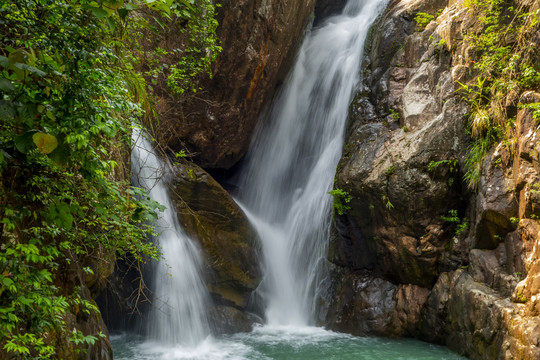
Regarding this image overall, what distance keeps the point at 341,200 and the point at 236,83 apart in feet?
13.5

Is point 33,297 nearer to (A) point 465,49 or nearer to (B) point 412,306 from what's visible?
(B) point 412,306

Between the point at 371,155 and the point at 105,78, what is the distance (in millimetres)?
6344

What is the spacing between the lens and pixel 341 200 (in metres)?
8.54

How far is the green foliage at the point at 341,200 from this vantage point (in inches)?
328

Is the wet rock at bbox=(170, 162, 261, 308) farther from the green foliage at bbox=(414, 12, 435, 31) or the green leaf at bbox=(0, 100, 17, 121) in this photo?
the green leaf at bbox=(0, 100, 17, 121)

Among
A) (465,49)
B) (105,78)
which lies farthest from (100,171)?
(465,49)

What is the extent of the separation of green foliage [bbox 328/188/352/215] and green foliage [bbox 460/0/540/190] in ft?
7.67

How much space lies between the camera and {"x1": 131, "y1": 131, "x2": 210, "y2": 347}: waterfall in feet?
25.1

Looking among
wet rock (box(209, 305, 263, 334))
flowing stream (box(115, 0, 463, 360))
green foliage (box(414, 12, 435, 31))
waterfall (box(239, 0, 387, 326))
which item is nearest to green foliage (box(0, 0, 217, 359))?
flowing stream (box(115, 0, 463, 360))

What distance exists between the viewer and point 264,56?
10438 mm

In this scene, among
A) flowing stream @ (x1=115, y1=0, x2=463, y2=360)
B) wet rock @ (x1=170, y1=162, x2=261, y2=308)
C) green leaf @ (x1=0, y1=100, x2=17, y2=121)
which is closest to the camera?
green leaf @ (x1=0, y1=100, x2=17, y2=121)

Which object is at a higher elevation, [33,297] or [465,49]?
[465,49]

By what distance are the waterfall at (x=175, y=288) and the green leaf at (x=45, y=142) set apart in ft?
17.5

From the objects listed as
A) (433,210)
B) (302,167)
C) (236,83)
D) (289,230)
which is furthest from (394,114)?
(236,83)
